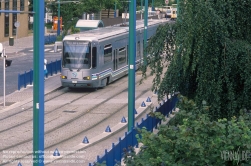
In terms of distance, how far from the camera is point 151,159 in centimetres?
873

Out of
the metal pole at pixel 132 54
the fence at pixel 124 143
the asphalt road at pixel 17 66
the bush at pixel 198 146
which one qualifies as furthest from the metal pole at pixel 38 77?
the asphalt road at pixel 17 66

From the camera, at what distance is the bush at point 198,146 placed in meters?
8.78

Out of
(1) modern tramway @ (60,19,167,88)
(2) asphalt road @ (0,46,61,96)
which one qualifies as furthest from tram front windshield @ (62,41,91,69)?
(2) asphalt road @ (0,46,61,96)

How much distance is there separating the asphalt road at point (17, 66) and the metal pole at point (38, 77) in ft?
64.7

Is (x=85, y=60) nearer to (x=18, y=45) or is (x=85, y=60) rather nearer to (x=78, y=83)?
(x=78, y=83)

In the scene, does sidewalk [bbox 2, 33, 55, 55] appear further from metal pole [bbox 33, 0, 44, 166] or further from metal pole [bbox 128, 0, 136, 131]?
metal pole [bbox 33, 0, 44, 166]

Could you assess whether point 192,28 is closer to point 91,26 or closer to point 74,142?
point 74,142

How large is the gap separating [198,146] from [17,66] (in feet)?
111

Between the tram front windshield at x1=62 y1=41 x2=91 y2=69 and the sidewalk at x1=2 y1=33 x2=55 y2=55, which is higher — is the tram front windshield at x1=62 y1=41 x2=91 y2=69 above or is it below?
above

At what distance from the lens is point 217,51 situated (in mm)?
16594

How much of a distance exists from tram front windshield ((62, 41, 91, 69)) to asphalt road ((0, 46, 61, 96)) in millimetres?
3390

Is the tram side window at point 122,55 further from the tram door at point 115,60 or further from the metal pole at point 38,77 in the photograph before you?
the metal pole at point 38,77

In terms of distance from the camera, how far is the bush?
8781 mm

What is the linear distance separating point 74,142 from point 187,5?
6.61 metres
